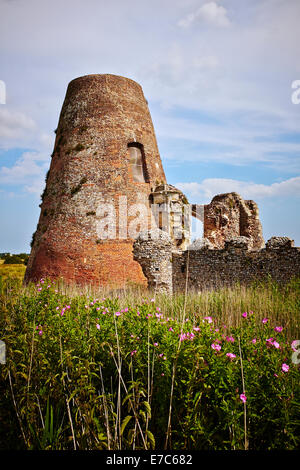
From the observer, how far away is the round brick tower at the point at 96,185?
1327 centimetres

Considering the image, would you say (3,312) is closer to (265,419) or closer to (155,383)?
(155,383)

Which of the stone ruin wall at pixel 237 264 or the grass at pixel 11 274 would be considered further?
the grass at pixel 11 274

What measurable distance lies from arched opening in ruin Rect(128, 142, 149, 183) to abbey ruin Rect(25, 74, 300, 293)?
0.04 m

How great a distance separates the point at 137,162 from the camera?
1472 cm

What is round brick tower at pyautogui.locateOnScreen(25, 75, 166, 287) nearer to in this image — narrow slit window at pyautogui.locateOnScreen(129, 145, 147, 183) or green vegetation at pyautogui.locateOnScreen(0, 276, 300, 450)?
narrow slit window at pyautogui.locateOnScreen(129, 145, 147, 183)

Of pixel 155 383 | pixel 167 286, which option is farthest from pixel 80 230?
pixel 155 383

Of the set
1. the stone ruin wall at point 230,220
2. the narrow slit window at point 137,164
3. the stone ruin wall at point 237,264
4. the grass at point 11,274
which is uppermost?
the narrow slit window at point 137,164

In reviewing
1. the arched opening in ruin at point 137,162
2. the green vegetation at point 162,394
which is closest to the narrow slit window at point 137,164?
the arched opening in ruin at point 137,162

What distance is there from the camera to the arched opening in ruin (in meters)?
14.5

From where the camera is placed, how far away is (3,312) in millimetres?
5453

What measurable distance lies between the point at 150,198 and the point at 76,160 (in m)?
3.38

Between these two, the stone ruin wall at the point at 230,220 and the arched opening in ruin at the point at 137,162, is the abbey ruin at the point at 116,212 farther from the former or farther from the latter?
the stone ruin wall at the point at 230,220

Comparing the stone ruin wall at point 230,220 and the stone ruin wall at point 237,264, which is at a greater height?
the stone ruin wall at point 230,220
